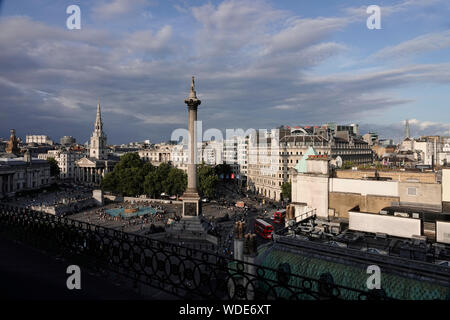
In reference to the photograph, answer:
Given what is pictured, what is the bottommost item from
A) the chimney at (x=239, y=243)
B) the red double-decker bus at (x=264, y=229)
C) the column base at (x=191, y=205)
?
the red double-decker bus at (x=264, y=229)

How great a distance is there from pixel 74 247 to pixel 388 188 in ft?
88.5

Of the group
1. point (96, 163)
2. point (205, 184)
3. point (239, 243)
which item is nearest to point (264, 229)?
point (239, 243)

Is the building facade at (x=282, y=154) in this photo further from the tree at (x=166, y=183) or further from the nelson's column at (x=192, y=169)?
the nelson's column at (x=192, y=169)

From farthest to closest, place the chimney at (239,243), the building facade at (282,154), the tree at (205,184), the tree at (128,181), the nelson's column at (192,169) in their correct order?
the building facade at (282,154) < the tree at (128,181) < the tree at (205,184) < the nelson's column at (192,169) < the chimney at (239,243)

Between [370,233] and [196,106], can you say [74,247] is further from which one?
[196,106]

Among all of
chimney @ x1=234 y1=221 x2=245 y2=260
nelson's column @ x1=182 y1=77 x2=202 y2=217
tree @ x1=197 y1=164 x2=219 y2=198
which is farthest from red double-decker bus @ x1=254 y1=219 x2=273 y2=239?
tree @ x1=197 y1=164 x2=219 y2=198

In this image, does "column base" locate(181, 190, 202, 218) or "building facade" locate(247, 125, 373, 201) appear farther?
"building facade" locate(247, 125, 373, 201)

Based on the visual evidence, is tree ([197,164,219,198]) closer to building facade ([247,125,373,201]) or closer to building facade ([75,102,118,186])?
building facade ([247,125,373,201])

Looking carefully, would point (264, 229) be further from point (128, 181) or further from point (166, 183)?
point (128, 181)

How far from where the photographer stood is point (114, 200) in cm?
6669

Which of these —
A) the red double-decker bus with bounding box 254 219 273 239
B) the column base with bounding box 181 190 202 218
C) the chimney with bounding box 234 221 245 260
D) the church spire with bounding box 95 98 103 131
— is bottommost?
the red double-decker bus with bounding box 254 219 273 239

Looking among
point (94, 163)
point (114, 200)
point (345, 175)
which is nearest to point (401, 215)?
point (345, 175)

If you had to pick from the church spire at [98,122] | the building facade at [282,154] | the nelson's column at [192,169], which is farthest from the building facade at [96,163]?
the nelson's column at [192,169]

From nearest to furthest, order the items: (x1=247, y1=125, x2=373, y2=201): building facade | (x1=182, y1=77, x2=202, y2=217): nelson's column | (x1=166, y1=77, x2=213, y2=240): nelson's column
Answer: (x1=166, y1=77, x2=213, y2=240): nelson's column → (x1=182, y1=77, x2=202, y2=217): nelson's column → (x1=247, y1=125, x2=373, y2=201): building facade
